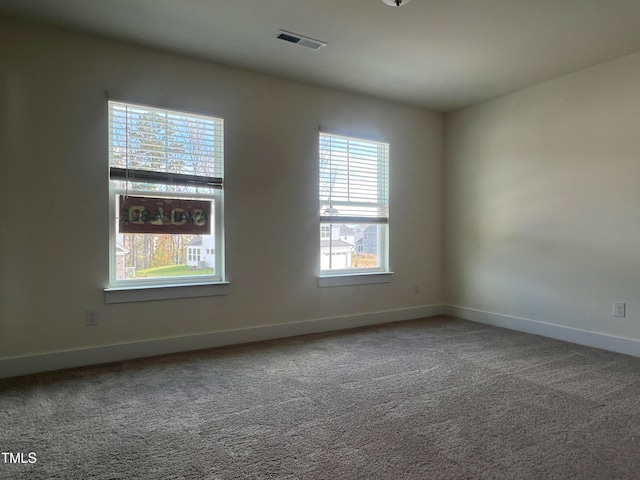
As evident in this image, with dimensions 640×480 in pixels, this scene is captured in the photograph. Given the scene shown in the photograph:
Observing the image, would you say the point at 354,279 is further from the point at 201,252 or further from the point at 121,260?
the point at 121,260

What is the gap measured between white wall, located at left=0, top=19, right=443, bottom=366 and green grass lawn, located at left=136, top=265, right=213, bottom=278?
0.25 meters

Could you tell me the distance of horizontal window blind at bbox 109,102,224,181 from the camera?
3.27m

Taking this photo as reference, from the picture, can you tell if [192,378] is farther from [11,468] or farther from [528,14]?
[528,14]

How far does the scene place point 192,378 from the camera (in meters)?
2.85

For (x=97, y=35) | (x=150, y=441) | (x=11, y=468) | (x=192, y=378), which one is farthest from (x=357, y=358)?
(x=97, y=35)

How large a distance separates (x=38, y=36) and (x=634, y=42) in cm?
466

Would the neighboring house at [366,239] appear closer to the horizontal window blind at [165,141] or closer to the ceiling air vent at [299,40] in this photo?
the horizontal window blind at [165,141]

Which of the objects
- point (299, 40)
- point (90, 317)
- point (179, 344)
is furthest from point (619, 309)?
point (90, 317)

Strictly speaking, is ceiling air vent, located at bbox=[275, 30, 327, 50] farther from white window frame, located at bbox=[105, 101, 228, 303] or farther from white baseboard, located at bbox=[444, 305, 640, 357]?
white baseboard, located at bbox=[444, 305, 640, 357]

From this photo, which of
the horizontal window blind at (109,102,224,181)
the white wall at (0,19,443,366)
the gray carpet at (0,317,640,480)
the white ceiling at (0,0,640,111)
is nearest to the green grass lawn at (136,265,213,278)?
the white wall at (0,19,443,366)

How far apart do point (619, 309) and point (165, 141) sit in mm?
4278

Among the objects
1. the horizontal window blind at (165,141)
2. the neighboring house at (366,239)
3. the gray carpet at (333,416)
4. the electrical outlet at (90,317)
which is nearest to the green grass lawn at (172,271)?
the electrical outlet at (90,317)

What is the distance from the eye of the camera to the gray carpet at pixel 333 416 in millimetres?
1777

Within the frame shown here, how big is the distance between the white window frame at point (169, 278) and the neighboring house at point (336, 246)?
44.8 inches
